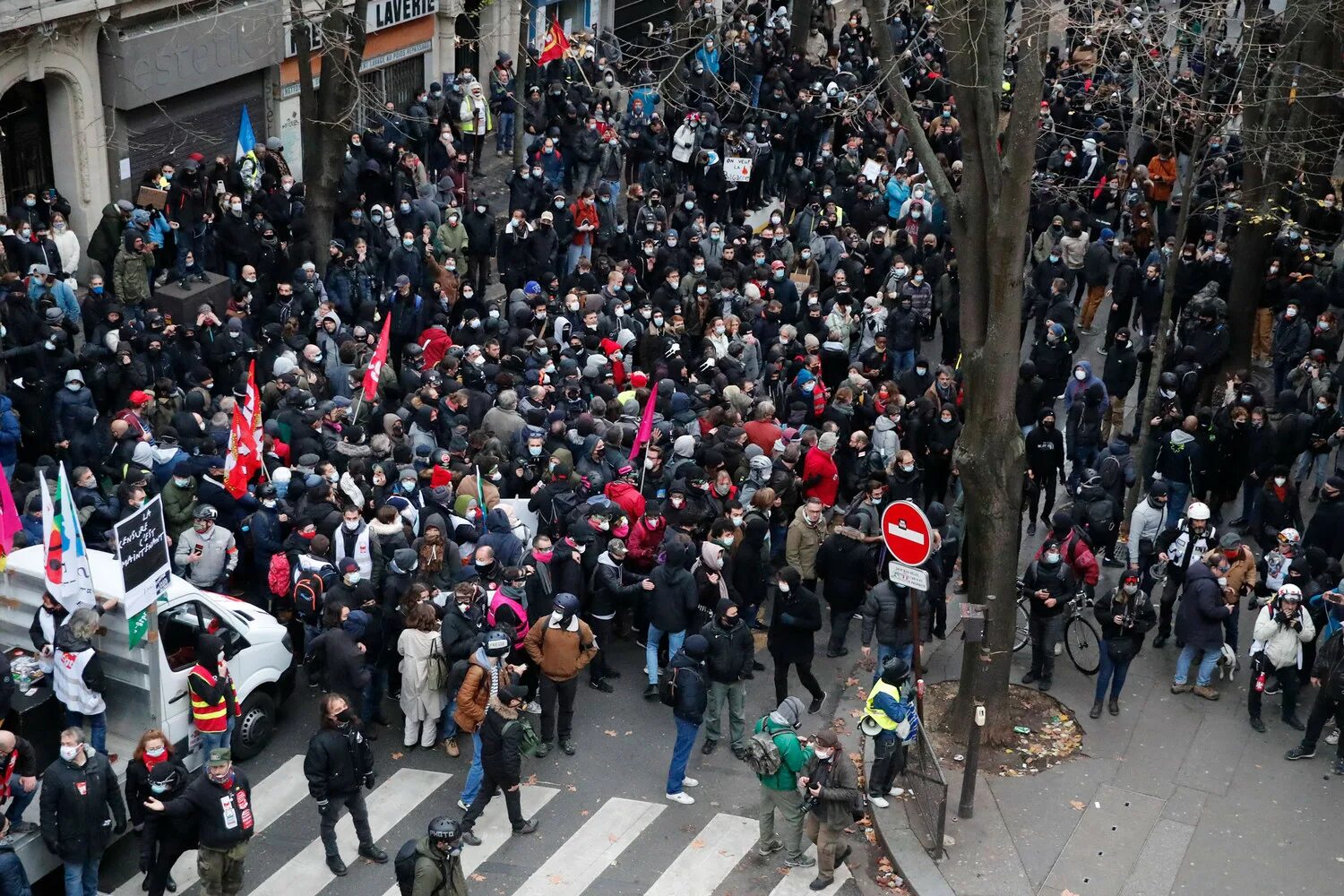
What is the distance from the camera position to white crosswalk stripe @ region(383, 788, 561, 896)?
526 inches

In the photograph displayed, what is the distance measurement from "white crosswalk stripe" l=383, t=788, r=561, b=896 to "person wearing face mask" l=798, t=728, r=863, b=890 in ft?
7.98

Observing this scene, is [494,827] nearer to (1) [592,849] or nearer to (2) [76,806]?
(1) [592,849]

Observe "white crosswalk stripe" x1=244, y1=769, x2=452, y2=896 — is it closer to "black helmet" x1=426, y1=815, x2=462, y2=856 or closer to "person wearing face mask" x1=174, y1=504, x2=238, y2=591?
"black helmet" x1=426, y1=815, x2=462, y2=856

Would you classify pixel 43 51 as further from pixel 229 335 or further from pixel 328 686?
pixel 328 686

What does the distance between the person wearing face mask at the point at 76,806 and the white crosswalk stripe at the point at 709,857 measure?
413cm

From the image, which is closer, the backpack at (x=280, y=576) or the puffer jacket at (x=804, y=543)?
the backpack at (x=280, y=576)

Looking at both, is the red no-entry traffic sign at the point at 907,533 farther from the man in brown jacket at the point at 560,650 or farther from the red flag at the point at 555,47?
the red flag at the point at 555,47

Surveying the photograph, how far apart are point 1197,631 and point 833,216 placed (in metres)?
10.9

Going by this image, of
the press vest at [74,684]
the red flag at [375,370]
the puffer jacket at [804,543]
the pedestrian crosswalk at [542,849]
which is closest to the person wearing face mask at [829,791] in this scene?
the pedestrian crosswalk at [542,849]

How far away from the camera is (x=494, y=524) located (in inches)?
614

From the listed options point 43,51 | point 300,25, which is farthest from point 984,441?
point 43,51

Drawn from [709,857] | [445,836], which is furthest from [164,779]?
[709,857]

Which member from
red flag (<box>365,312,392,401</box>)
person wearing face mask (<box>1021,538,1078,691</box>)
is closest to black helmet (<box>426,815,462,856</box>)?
person wearing face mask (<box>1021,538,1078,691</box>)

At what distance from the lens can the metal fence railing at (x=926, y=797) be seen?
13.4 metres
